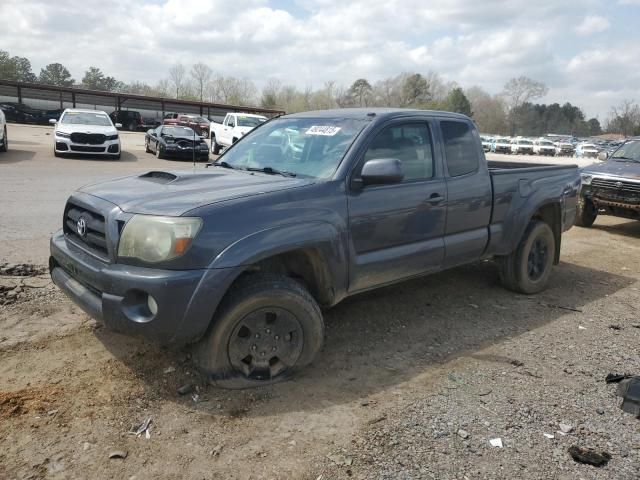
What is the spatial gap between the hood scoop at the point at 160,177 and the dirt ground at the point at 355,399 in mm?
1217

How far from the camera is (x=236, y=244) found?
312 centimetres

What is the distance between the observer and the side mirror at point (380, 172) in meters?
3.64

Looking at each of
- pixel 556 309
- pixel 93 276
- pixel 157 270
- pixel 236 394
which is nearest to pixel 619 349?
pixel 556 309

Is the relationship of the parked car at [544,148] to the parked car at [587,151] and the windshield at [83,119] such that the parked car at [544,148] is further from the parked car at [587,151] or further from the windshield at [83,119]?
the windshield at [83,119]

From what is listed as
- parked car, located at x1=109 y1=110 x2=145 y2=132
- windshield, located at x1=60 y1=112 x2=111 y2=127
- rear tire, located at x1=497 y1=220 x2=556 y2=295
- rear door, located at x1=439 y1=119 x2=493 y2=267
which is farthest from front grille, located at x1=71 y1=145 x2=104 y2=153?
parked car, located at x1=109 y1=110 x2=145 y2=132

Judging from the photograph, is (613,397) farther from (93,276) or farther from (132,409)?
(93,276)

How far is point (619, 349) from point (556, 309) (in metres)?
0.93

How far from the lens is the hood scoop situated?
3.83 metres

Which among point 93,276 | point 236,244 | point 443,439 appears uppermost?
point 236,244

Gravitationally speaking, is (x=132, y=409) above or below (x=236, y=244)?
below

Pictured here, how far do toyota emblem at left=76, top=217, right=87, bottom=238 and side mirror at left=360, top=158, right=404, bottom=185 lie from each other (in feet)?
6.21

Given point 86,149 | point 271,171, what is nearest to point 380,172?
point 271,171

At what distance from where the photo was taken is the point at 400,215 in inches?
160

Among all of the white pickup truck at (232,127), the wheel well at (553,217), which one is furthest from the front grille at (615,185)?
the white pickup truck at (232,127)
